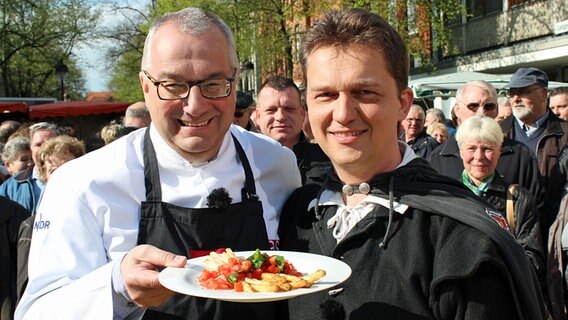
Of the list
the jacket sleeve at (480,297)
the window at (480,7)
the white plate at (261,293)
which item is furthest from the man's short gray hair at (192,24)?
the window at (480,7)

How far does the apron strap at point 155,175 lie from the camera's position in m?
2.44

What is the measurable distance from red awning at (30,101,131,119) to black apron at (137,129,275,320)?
50.3ft

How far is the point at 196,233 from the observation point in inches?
94.6

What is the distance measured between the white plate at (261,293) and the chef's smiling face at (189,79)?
0.54 m

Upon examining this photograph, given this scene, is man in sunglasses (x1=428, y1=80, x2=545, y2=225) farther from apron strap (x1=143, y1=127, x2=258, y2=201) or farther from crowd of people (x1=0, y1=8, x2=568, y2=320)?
apron strap (x1=143, y1=127, x2=258, y2=201)

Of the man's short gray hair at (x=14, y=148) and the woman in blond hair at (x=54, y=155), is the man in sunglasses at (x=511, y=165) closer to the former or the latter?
the woman in blond hair at (x=54, y=155)

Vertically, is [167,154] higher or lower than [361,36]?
lower

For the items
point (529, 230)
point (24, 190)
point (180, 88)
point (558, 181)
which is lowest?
point (529, 230)

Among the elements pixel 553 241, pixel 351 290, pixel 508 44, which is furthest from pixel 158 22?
pixel 508 44

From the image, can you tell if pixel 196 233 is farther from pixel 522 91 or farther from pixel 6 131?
pixel 6 131

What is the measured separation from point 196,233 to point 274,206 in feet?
1.29

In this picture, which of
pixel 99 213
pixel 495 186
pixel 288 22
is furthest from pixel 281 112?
pixel 288 22

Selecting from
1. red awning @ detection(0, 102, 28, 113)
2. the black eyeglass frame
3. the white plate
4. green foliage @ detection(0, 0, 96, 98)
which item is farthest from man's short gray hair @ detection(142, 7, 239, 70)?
green foliage @ detection(0, 0, 96, 98)

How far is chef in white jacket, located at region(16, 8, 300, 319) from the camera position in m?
2.28
